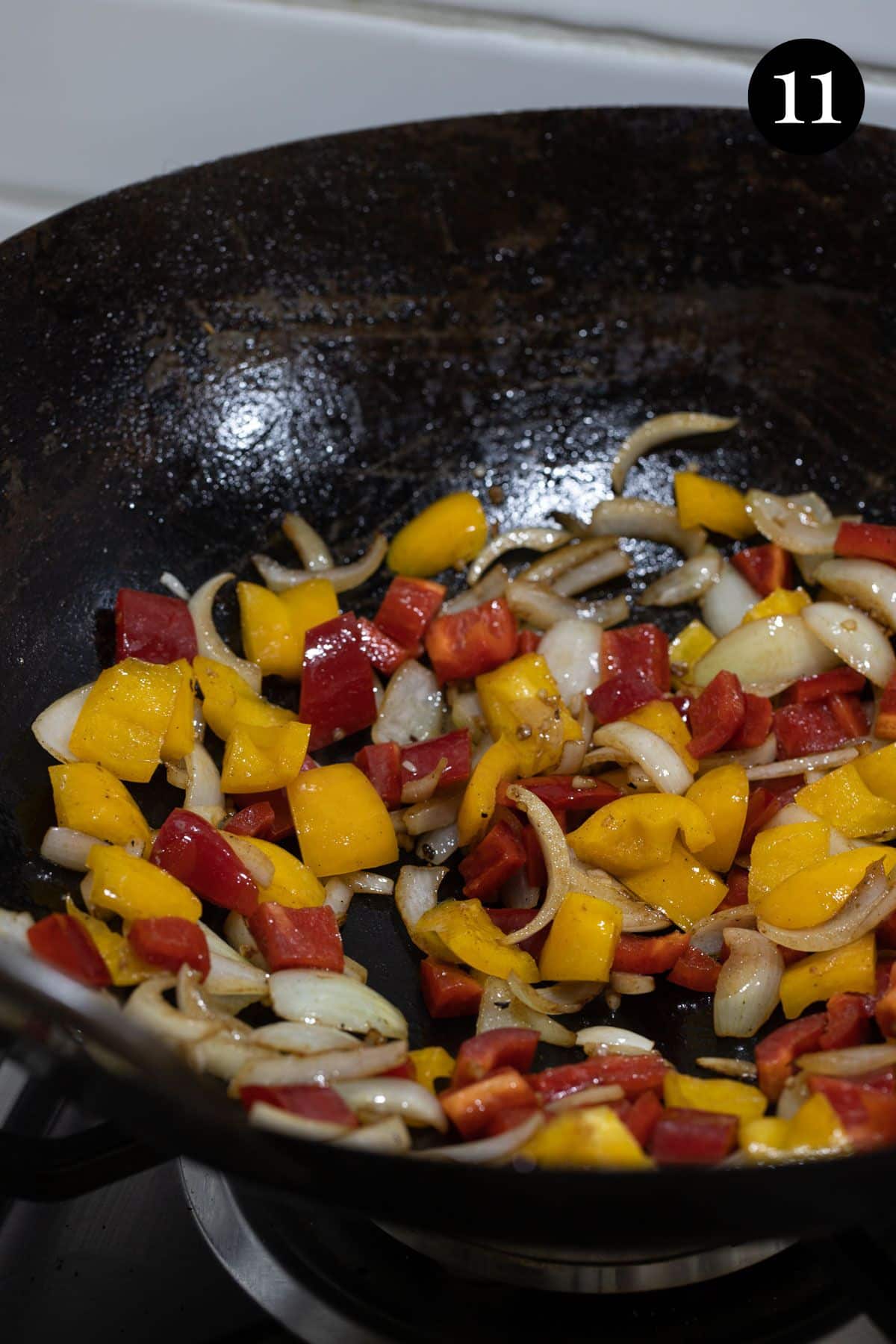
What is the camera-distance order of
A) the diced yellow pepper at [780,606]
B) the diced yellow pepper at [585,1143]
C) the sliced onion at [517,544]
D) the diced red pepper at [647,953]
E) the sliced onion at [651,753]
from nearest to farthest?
the diced yellow pepper at [585,1143] → the diced red pepper at [647,953] → the sliced onion at [651,753] → the diced yellow pepper at [780,606] → the sliced onion at [517,544]

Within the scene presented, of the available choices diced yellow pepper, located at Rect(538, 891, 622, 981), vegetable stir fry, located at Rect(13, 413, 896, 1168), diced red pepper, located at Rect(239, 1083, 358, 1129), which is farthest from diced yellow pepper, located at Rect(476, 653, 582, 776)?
diced red pepper, located at Rect(239, 1083, 358, 1129)

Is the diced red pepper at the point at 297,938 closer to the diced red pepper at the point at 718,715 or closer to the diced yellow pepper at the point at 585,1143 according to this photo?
the diced yellow pepper at the point at 585,1143

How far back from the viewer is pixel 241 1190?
123 centimetres

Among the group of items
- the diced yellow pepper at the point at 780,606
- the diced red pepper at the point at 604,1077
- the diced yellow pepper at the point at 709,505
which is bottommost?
the diced red pepper at the point at 604,1077

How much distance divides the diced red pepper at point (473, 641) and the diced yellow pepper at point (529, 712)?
3cm

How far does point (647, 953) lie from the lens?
4.49 feet

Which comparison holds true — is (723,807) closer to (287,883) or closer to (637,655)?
(637,655)

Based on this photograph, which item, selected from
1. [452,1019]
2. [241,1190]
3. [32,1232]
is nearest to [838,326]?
[452,1019]

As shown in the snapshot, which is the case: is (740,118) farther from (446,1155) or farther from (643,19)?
(446,1155)

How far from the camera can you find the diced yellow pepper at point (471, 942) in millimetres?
1344

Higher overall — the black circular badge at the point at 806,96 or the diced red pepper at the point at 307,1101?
the black circular badge at the point at 806,96

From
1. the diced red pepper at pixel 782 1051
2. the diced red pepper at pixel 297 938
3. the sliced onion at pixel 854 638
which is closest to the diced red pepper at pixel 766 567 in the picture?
the sliced onion at pixel 854 638

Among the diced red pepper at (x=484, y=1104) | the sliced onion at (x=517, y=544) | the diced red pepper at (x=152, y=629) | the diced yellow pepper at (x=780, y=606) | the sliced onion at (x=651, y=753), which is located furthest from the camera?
the sliced onion at (x=517, y=544)

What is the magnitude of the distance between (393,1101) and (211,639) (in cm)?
73
